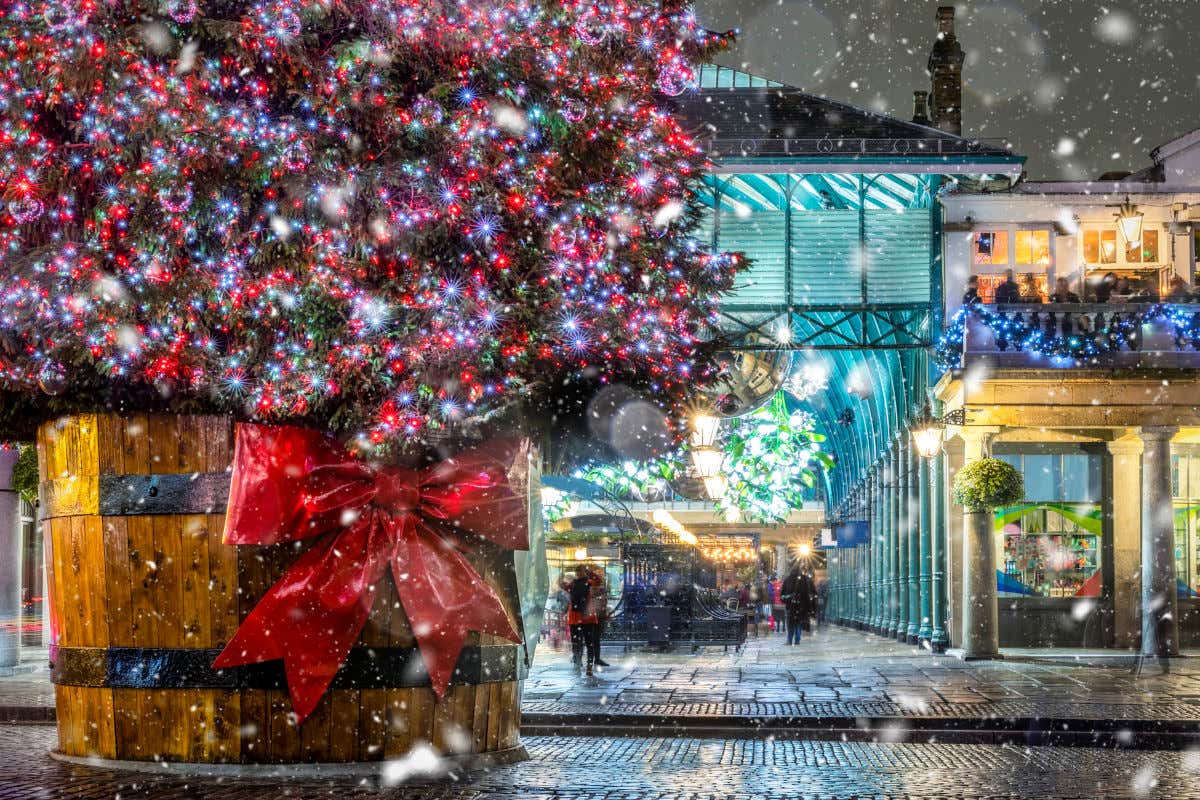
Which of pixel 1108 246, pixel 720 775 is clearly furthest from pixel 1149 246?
pixel 720 775

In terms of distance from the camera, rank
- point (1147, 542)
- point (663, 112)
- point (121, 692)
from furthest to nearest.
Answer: point (1147, 542) → point (663, 112) → point (121, 692)

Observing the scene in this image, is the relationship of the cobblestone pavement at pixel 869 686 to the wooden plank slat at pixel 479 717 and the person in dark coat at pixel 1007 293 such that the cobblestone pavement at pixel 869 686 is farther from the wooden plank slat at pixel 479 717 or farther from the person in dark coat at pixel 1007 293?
the wooden plank slat at pixel 479 717

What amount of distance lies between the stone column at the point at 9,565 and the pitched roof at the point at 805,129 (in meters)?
11.5

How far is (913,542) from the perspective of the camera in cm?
3125

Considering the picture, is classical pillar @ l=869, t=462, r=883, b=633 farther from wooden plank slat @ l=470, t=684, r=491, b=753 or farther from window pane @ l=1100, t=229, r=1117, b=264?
wooden plank slat @ l=470, t=684, r=491, b=753

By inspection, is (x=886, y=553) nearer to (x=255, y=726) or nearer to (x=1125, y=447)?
(x=1125, y=447)

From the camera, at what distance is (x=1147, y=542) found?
24.0 m

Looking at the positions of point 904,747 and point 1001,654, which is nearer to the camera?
point 904,747

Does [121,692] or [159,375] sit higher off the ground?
[159,375]

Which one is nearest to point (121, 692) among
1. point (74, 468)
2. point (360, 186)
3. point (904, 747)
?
point (74, 468)

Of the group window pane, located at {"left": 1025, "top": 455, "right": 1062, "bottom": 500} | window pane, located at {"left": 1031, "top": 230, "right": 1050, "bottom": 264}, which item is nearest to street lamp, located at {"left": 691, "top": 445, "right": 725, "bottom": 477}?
window pane, located at {"left": 1031, "top": 230, "right": 1050, "bottom": 264}

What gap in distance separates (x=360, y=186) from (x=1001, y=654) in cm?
1889

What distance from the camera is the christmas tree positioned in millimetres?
8195

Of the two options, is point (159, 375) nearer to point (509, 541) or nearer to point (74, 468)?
point (74, 468)
